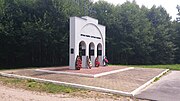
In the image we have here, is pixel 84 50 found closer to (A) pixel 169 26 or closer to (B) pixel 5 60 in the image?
(B) pixel 5 60

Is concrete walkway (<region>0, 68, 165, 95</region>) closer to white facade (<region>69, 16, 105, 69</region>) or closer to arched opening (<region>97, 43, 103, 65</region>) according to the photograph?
white facade (<region>69, 16, 105, 69</region>)

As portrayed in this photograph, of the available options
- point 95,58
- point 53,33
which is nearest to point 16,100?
point 95,58

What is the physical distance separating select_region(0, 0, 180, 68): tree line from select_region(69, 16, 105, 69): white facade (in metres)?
4.98

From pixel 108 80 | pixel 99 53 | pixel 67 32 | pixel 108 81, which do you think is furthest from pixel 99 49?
pixel 108 81

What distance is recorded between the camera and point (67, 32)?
79.0 ft

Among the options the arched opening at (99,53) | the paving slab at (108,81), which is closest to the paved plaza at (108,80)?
the paving slab at (108,81)

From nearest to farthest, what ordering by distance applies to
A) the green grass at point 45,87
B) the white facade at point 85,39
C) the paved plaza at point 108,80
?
A: the green grass at point 45,87 < the paved plaza at point 108,80 < the white facade at point 85,39

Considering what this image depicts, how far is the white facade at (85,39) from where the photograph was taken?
15516 mm

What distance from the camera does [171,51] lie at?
105ft

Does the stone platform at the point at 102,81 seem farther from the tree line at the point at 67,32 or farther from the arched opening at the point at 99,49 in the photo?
the tree line at the point at 67,32

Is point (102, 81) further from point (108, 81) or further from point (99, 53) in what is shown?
point (99, 53)

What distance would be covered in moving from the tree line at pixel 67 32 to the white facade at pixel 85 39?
498cm

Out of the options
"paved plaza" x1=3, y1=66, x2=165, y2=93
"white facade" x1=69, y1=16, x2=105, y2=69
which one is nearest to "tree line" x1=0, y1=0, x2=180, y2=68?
"white facade" x1=69, y1=16, x2=105, y2=69

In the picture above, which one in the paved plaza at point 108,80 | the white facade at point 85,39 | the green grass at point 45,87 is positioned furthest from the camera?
the white facade at point 85,39
